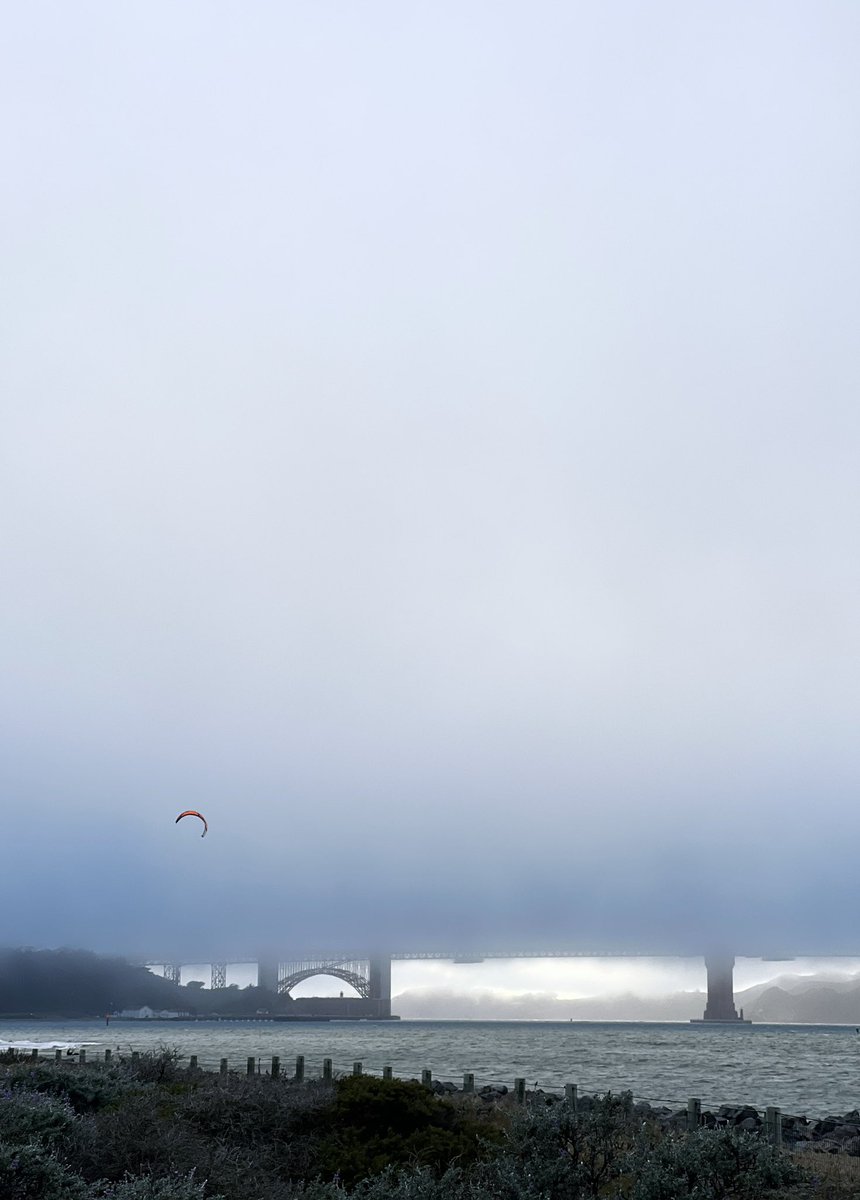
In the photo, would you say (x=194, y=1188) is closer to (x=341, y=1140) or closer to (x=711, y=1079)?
(x=341, y=1140)

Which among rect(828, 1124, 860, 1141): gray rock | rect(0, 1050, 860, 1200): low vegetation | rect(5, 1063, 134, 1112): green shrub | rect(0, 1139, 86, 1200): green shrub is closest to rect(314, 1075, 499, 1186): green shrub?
rect(0, 1050, 860, 1200): low vegetation

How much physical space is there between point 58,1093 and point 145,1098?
3863 mm

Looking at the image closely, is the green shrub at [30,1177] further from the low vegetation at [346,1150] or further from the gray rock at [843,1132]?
the gray rock at [843,1132]

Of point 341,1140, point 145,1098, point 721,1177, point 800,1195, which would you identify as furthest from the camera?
point 341,1140

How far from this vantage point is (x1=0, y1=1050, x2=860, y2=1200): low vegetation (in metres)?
10.6

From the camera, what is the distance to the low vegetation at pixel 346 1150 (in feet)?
34.8

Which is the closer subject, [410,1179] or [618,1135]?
[410,1179]

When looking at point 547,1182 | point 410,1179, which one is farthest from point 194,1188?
point 547,1182

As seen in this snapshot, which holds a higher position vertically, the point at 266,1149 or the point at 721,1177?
the point at 721,1177

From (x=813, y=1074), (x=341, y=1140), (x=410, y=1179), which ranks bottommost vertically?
(x=813, y=1074)

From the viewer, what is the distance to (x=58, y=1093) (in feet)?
60.2

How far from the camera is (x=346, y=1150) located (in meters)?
16.5

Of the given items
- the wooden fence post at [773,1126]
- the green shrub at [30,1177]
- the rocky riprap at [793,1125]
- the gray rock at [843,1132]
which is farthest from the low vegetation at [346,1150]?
the gray rock at [843,1132]

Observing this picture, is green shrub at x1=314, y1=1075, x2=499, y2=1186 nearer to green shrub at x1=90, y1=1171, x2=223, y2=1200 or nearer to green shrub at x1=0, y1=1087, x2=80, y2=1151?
green shrub at x1=0, y1=1087, x2=80, y2=1151
